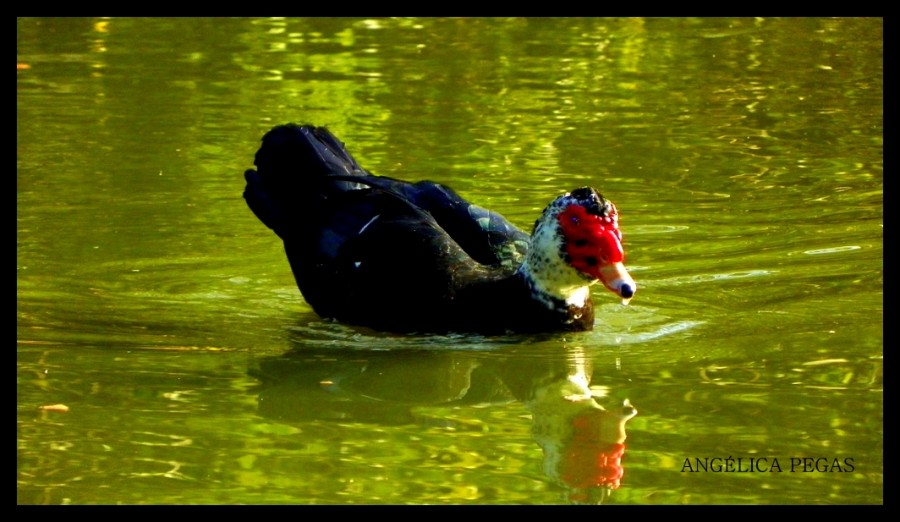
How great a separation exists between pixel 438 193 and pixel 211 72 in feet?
25.1

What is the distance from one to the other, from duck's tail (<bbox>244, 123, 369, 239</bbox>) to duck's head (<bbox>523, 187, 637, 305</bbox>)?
1.43 meters

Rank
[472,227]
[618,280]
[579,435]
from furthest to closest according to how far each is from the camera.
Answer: [472,227] < [618,280] < [579,435]

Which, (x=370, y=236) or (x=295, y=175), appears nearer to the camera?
(x=370, y=236)

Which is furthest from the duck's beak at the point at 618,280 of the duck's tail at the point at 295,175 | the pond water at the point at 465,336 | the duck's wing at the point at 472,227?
the duck's tail at the point at 295,175

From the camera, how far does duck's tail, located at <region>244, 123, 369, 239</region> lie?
9234 millimetres

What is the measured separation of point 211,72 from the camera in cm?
1627

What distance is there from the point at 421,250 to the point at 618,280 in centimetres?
112

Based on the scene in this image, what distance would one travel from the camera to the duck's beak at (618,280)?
7824 mm

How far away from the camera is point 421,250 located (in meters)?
8.49

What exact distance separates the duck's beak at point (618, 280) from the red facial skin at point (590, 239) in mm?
26

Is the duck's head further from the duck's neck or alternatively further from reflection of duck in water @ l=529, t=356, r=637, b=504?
reflection of duck in water @ l=529, t=356, r=637, b=504

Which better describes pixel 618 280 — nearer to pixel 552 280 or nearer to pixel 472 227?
pixel 552 280

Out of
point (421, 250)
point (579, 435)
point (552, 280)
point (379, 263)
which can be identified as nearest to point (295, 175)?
point (379, 263)
